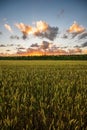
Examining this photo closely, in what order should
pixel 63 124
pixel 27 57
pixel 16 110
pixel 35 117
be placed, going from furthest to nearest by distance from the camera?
pixel 27 57
pixel 16 110
pixel 35 117
pixel 63 124

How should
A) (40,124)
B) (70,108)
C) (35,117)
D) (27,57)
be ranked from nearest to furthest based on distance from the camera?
(40,124) → (35,117) → (70,108) → (27,57)

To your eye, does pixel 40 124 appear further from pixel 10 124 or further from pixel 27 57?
pixel 27 57

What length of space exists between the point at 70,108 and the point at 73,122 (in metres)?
0.76

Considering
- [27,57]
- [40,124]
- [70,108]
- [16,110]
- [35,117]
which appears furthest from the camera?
[27,57]

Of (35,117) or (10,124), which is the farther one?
(35,117)

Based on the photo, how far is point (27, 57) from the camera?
99.9 m

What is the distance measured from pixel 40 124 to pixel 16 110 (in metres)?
0.53

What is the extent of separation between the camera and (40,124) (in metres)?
2.96

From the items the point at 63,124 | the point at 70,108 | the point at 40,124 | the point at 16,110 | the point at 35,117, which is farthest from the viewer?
the point at 70,108

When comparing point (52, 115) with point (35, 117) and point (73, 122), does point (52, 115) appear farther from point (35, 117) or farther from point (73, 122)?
point (73, 122)

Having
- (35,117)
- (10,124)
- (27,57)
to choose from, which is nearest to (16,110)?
(35,117)

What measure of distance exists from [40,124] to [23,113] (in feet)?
1.31

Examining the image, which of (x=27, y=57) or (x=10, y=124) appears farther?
(x=27, y=57)

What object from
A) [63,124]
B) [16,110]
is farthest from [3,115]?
[63,124]
